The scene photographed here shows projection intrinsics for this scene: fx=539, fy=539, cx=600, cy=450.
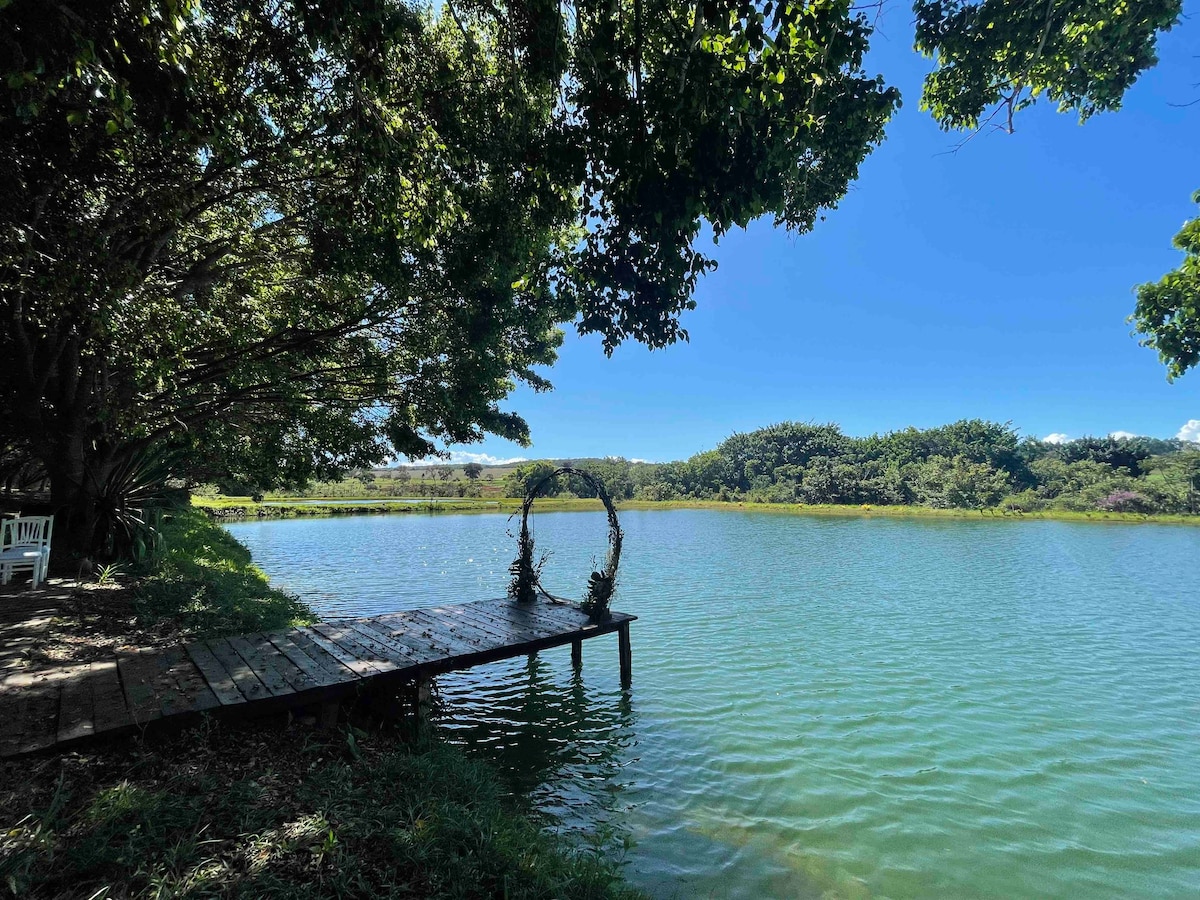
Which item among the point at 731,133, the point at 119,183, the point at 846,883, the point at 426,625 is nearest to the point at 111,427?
the point at 119,183

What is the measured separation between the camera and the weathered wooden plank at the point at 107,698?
387 centimetres

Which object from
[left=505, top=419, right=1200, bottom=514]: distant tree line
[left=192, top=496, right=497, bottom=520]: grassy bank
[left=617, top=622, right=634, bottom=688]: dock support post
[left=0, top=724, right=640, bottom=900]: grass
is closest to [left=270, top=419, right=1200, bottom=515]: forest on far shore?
[left=505, top=419, right=1200, bottom=514]: distant tree line

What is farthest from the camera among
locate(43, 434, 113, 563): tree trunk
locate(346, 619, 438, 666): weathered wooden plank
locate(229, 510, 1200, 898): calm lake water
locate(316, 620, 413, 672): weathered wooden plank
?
locate(43, 434, 113, 563): tree trunk

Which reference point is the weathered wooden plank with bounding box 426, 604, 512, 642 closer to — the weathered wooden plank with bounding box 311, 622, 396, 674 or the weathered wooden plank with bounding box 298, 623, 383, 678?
the weathered wooden plank with bounding box 311, 622, 396, 674

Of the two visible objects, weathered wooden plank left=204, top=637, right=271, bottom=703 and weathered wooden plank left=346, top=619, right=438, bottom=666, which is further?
weathered wooden plank left=346, top=619, right=438, bottom=666

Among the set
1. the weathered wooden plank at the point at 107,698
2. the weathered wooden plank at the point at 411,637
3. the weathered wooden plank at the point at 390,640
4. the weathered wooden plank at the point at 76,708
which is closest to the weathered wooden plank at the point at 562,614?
the weathered wooden plank at the point at 411,637

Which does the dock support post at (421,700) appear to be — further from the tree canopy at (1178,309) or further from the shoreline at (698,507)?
the shoreline at (698,507)

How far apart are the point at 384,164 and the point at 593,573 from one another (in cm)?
587

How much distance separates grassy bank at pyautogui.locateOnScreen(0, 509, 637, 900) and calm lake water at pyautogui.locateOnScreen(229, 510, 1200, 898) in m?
1.42

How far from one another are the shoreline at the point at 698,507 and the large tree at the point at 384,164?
79.4 ft

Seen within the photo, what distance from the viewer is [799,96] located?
4535 millimetres

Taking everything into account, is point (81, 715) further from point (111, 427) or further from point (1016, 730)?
point (1016, 730)

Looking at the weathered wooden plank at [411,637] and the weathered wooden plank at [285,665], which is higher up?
the weathered wooden plank at [285,665]

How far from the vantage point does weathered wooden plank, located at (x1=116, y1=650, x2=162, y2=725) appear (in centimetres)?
405
